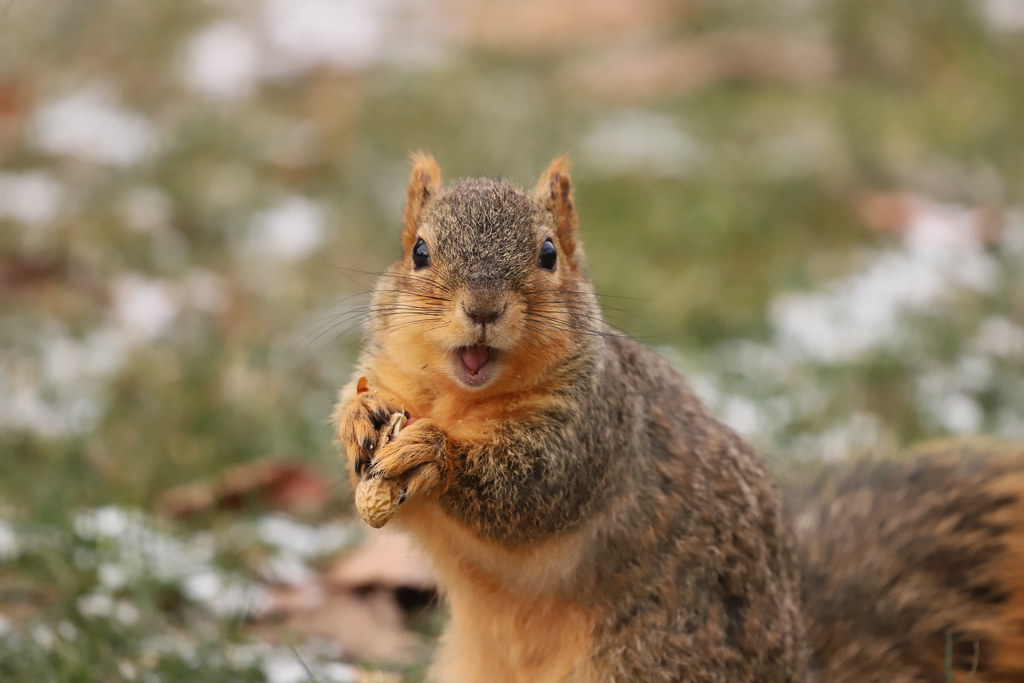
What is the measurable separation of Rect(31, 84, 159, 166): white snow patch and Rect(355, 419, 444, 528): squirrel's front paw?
Answer: 3.41 m

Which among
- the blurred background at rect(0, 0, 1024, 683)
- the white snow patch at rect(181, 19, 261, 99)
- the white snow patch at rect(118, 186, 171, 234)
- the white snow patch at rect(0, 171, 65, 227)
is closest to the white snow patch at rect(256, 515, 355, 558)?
the blurred background at rect(0, 0, 1024, 683)

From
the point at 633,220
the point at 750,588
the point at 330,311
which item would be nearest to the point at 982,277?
the point at 633,220

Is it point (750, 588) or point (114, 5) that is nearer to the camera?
point (750, 588)

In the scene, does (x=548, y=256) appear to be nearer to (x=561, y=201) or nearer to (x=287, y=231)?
(x=561, y=201)

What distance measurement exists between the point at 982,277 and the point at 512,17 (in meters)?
3.17

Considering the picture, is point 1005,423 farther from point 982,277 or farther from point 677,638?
point 677,638

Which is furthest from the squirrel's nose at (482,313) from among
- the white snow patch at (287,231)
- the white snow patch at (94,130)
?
the white snow patch at (94,130)

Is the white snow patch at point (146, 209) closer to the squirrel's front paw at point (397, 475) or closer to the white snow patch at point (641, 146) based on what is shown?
the white snow patch at point (641, 146)

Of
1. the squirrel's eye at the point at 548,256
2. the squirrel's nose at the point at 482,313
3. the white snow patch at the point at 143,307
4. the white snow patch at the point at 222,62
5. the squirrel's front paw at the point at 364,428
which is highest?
the white snow patch at the point at 222,62

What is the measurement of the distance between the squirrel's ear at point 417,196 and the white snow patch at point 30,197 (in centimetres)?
251

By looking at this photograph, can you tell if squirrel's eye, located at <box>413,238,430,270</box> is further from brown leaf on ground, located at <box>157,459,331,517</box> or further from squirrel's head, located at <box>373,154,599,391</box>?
brown leaf on ground, located at <box>157,459,331,517</box>

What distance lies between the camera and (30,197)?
15.9 ft

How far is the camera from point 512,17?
22.6 ft

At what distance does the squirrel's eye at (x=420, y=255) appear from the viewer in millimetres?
2404
